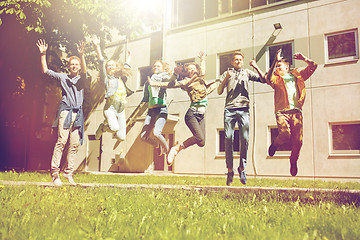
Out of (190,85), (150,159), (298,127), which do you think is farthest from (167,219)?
(150,159)

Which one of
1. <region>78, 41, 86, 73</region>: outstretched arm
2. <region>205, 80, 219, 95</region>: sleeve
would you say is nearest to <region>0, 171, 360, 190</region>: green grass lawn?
<region>205, 80, 219, 95</region>: sleeve

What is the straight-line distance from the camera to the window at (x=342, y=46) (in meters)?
11.0

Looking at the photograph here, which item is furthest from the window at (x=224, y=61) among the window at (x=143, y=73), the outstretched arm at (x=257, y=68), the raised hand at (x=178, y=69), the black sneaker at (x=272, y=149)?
the black sneaker at (x=272, y=149)

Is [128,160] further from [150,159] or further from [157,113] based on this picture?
[157,113]

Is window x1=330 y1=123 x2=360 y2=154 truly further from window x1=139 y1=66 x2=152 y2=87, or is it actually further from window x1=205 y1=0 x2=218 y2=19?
window x1=139 y1=66 x2=152 y2=87

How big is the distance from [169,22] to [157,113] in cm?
A: 930

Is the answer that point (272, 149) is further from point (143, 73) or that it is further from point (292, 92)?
point (143, 73)

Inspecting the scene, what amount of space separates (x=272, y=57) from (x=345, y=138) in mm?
4378

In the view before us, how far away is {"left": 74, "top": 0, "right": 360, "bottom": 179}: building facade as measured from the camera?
36.3 feet

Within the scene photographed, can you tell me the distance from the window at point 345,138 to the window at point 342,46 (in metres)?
2.45

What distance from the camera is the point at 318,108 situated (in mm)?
11914

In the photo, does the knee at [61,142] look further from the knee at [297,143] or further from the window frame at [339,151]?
the window frame at [339,151]

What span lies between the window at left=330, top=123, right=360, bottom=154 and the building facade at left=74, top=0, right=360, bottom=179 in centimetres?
3

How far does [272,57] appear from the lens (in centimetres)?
1084
